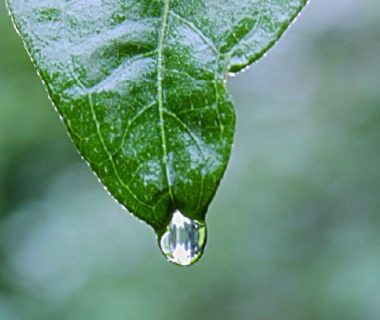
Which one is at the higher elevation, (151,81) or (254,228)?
(151,81)

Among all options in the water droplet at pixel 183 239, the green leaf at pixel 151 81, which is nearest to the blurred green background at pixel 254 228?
the water droplet at pixel 183 239

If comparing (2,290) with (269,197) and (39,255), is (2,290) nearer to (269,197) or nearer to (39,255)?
(39,255)

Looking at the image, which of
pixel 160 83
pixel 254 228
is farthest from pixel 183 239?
pixel 254 228

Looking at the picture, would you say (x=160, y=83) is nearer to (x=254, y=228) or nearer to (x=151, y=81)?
(x=151, y=81)

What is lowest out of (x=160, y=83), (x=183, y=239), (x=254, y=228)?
(x=254, y=228)

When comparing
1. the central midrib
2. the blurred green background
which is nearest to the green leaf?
the central midrib

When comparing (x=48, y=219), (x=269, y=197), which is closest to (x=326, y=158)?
(x=269, y=197)

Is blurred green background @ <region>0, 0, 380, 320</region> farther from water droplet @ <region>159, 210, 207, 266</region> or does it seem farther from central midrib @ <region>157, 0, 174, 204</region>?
central midrib @ <region>157, 0, 174, 204</region>
